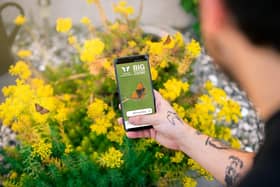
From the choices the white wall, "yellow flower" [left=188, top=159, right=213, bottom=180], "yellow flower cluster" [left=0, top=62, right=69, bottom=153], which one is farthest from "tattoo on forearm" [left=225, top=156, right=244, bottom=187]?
the white wall

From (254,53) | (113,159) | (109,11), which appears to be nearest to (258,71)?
(254,53)

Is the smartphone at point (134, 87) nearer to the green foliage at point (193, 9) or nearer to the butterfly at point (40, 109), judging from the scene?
the butterfly at point (40, 109)

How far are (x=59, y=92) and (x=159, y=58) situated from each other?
1.40 feet

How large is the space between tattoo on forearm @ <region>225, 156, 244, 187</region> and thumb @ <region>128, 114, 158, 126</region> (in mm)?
242

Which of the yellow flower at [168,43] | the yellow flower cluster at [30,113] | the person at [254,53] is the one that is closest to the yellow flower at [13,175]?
the yellow flower cluster at [30,113]

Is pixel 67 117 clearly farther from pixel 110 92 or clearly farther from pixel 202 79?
pixel 202 79

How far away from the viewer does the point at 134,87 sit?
4.61 ft

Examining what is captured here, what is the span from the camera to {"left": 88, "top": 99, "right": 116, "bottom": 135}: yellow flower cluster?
5.20 feet

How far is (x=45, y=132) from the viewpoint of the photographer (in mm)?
1571

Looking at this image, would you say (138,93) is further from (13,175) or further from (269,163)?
(269,163)

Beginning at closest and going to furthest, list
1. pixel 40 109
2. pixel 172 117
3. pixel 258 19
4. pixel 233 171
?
pixel 258 19
pixel 233 171
pixel 172 117
pixel 40 109

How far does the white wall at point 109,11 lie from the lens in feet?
9.89

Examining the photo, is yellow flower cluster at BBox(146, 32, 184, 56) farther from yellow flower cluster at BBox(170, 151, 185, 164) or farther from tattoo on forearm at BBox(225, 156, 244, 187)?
tattoo on forearm at BBox(225, 156, 244, 187)

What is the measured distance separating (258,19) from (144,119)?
2.53 feet
